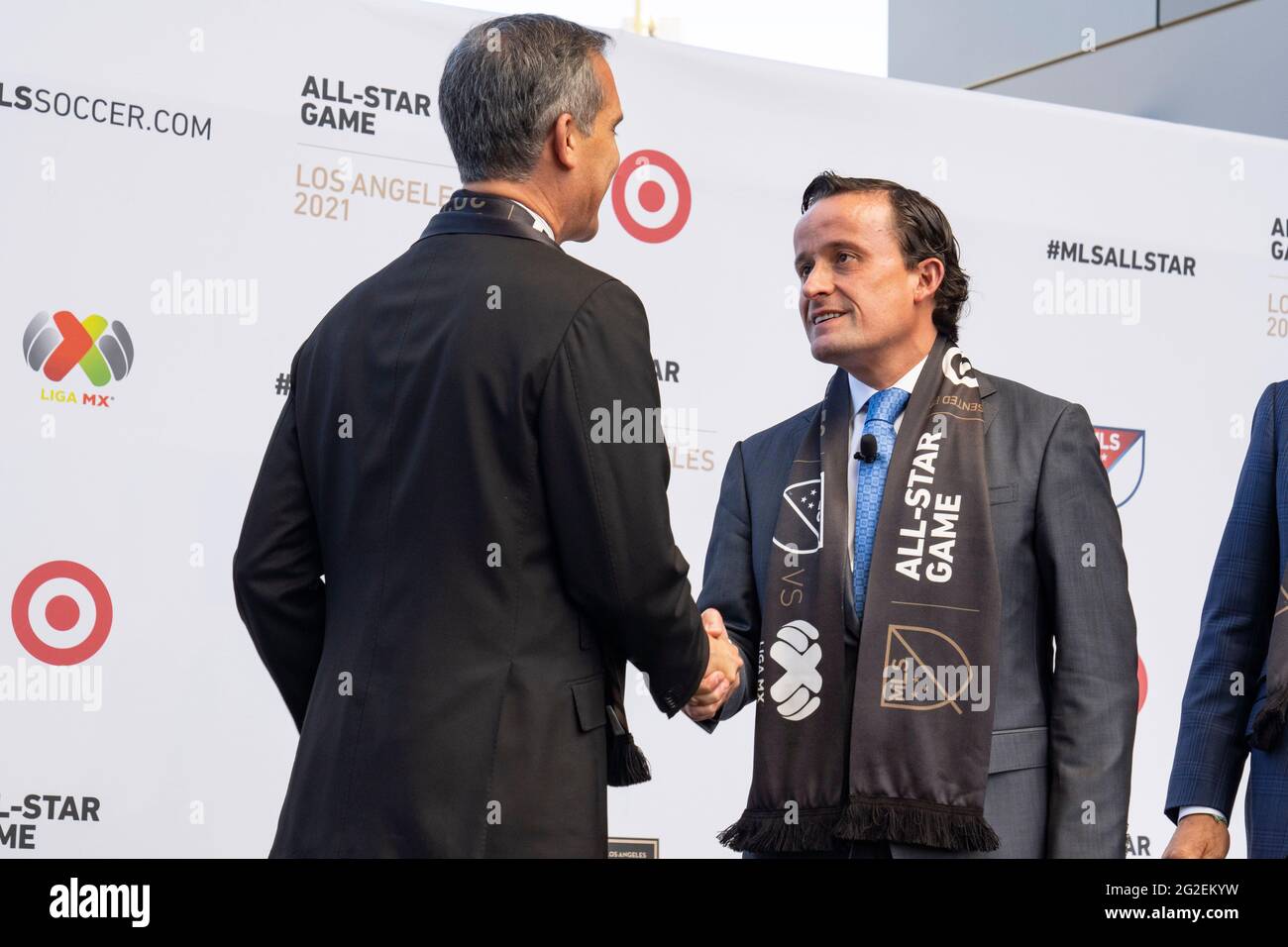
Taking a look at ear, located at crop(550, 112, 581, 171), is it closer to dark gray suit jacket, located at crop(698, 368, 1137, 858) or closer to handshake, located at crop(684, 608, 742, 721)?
handshake, located at crop(684, 608, 742, 721)

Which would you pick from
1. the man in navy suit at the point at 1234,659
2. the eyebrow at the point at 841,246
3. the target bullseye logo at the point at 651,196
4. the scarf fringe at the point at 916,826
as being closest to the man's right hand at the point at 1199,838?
the man in navy suit at the point at 1234,659

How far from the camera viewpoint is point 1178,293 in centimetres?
504

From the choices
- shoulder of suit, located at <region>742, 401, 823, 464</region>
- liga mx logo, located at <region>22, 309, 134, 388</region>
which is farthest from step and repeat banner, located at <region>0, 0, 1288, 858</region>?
shoulder of suit, located at <region>742, 401, 823, 464</region>

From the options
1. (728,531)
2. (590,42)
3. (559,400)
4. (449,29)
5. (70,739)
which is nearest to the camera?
(559,400)

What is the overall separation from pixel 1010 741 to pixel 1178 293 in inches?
124

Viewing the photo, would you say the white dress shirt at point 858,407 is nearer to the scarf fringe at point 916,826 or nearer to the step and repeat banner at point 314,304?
the scarf fringe at point 916,826

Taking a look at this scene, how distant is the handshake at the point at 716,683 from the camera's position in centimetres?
223

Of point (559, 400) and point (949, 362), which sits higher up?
point (949, 362)

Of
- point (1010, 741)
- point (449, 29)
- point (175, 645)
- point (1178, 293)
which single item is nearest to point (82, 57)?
point (449, 29)

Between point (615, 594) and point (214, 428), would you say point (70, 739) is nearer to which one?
point (214, 428)

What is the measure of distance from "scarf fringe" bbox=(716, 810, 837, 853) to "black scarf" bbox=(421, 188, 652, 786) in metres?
0.45

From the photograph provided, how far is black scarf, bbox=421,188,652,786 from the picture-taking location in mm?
2000

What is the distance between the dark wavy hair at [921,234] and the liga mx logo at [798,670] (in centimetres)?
66

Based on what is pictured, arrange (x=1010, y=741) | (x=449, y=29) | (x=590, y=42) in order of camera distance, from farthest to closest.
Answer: (x=449, y=29)
(x=1010, y=741)
(x=590, y=42)
